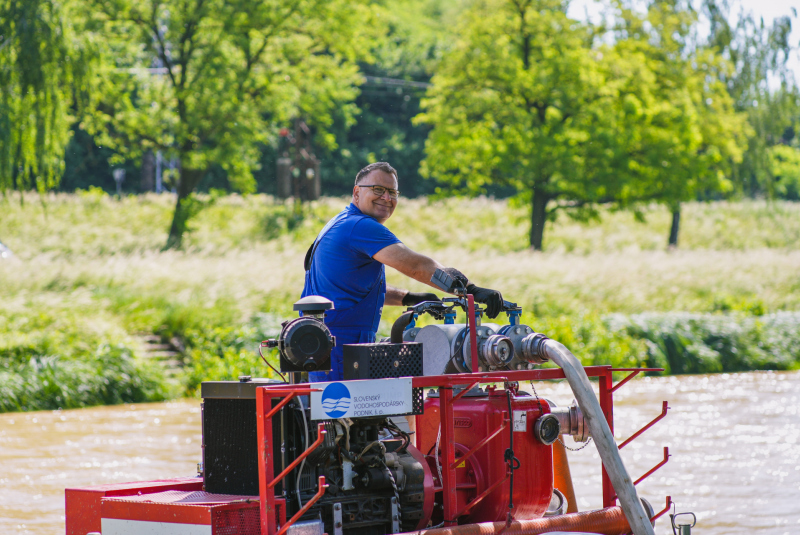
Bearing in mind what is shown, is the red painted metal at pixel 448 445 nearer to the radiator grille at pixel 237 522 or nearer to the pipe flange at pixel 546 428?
the pipe flange at pixel 546 428

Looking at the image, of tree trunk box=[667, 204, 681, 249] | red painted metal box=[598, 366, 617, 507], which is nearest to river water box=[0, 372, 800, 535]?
red painted metal box=[598, 366, 617, 507]

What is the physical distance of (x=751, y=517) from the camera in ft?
23.0

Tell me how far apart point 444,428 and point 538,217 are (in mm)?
24418

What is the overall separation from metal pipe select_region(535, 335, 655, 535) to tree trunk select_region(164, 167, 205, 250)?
20515 millimetres

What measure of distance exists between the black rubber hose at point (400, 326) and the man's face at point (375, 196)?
48 cm

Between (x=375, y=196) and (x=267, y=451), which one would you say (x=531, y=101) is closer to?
(x=375, y=196)

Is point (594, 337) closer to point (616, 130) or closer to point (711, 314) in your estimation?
point (711, 314)

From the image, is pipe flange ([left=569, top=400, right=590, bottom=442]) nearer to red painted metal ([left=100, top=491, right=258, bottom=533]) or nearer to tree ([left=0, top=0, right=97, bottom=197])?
red painted metal ([left=100, top=491, right=258, bottom=533])

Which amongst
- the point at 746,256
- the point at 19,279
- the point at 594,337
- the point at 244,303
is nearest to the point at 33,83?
the point at 19,279

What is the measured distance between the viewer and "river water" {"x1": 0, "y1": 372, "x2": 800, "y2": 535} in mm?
7285

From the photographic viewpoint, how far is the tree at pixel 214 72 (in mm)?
24719

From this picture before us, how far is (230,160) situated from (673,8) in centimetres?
1573

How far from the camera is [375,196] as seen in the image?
459cm

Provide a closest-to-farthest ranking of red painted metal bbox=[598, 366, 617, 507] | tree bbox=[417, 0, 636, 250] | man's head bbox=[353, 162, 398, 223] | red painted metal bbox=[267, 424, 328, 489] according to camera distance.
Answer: red painted metal bbox=[267, 424, 328, 489] → man's head bbox=[353, 162, 398, 223] → red painted metal bbox=[598, 366, 617, 507] → tree bbox=[417, 0, 636, 250]
